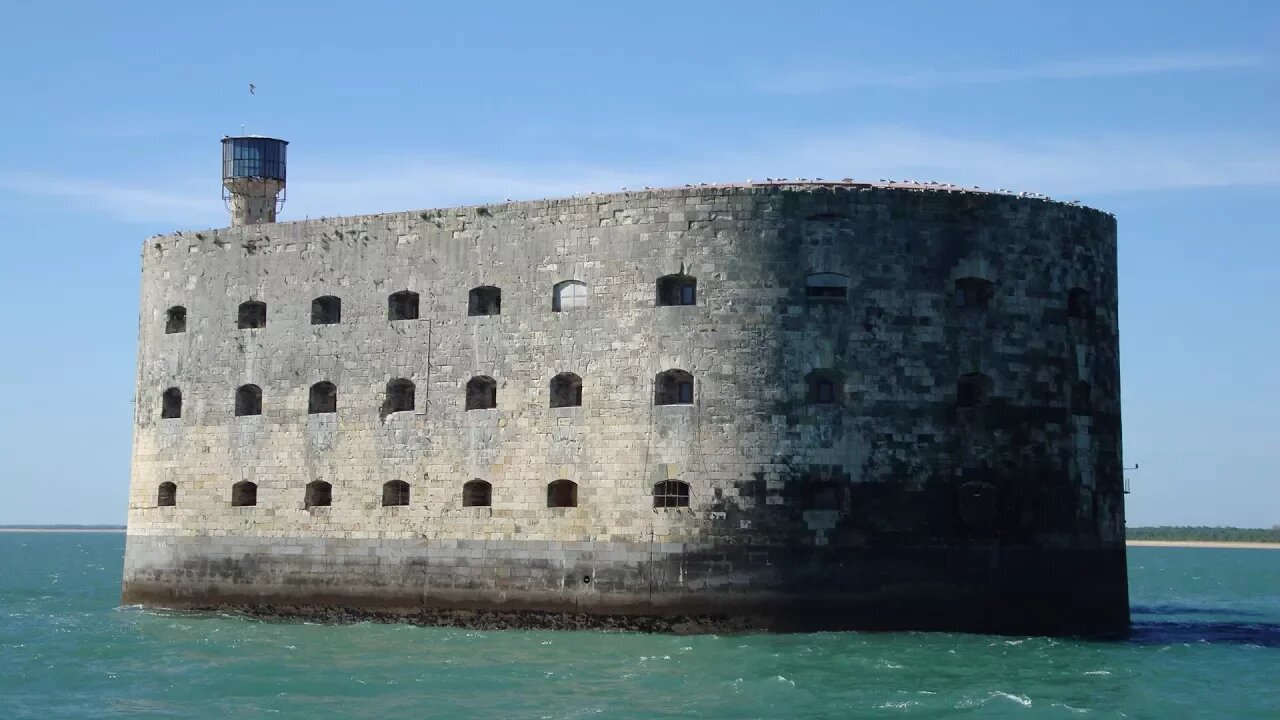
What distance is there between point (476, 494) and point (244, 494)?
531 cm

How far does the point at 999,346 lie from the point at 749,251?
4.52m

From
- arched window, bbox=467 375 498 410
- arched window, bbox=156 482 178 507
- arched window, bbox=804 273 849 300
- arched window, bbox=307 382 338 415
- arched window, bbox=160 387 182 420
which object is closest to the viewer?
arched window, bbox=804 273 849 300

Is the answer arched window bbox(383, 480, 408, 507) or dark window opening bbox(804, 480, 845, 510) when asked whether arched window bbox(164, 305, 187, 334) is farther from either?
dark window opening bbox(804, 480, 845, 510)

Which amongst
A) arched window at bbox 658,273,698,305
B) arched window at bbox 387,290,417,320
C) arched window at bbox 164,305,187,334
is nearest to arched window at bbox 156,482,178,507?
arched window at bbox 164,305,187,334

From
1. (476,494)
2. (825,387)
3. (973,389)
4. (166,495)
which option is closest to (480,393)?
(476,494)

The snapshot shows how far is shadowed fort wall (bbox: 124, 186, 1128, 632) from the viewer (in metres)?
28.9

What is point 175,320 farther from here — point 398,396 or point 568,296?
point 568,296

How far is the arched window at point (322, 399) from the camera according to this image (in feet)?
108

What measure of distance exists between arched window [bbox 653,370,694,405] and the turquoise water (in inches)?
155

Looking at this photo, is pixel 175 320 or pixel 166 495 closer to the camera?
pixel 166 495

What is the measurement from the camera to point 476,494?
31281mm

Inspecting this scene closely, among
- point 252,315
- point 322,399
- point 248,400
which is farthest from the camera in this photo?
point 252,315

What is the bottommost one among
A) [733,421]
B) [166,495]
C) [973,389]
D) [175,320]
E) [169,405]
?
[166,495]

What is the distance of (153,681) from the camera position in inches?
1036
